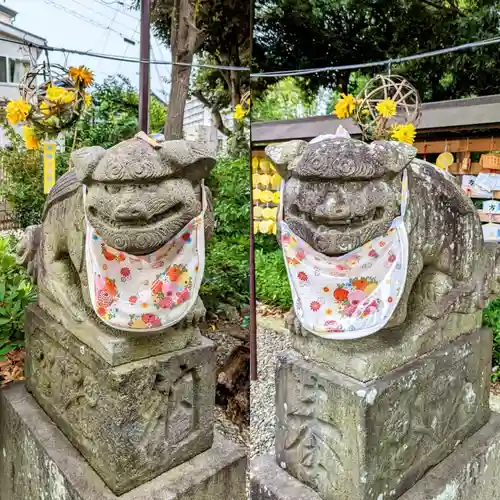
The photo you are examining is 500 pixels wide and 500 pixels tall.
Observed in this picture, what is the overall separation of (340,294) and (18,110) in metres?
1.45

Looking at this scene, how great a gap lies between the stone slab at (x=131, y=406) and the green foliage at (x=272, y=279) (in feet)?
3.78

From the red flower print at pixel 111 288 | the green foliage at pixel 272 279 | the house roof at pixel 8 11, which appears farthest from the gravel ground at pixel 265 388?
the house roof at pixel 8 11

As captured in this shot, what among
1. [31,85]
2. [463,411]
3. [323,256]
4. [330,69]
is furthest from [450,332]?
[31,85]

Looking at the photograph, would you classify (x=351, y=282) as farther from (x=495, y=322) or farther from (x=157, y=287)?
(x=495, y=322)

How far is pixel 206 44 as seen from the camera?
2.33 metres

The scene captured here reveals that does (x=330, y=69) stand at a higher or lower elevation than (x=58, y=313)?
higher

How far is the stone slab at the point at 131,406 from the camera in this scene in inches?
63.6

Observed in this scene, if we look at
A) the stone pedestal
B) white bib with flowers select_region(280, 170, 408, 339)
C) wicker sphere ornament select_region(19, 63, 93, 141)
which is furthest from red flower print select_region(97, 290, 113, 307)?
wicker sphere ornament select_region(19, 63, 93, 141)

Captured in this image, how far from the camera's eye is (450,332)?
182 cm

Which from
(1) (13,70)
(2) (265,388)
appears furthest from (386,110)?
(2) (265,388)

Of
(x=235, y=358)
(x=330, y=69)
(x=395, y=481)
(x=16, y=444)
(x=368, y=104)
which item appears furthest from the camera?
(x=235, y=358)

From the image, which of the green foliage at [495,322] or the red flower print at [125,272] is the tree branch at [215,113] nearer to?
the red flower print at [125,272]

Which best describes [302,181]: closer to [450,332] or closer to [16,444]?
[450,332]

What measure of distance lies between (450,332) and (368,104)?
102 centimetres
